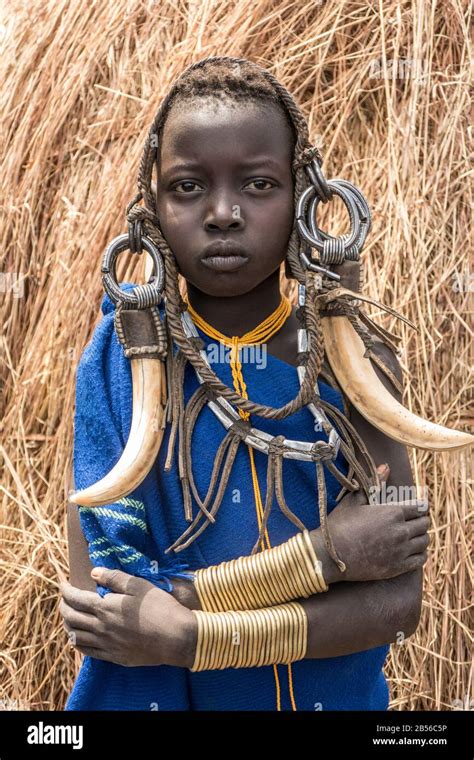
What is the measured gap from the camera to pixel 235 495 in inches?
57.3

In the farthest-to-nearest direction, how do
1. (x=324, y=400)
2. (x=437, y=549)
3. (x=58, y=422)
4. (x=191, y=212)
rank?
(x=58, y=422)
(x=437, y=549)
(x=324, y=400)
(x=191, y=212)

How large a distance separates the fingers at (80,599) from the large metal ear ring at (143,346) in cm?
16

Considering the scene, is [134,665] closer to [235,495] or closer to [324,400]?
[235,495]

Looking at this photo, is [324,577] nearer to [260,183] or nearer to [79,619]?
[79,619]

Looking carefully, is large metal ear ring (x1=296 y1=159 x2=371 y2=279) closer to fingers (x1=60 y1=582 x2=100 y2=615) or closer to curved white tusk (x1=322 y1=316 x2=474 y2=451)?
curved white tusk (x1=322 y1=316 x2=474 y2=451)

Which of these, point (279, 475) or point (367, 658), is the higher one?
point (279, 475)

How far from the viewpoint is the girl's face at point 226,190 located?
1.38m

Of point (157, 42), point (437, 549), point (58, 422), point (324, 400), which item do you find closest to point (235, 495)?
point (324, 400)

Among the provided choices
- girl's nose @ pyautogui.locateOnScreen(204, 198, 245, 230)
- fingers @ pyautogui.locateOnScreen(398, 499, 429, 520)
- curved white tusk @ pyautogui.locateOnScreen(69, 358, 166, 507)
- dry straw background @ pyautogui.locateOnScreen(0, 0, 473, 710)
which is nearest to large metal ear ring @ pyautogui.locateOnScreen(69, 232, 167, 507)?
→ curved white tusk @ pyautogui.locateOnScreen(69, 358, 166, 507)

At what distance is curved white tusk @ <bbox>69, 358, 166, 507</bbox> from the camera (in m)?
1.37

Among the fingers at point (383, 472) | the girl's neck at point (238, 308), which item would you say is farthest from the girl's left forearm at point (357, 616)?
the girl's neck at point (238, 308)

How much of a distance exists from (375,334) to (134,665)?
1.92ft

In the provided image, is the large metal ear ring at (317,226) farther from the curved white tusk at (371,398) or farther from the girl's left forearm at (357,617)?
the girl's left forearm at (357,617)

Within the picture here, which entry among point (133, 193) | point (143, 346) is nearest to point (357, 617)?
point (143, 346)
